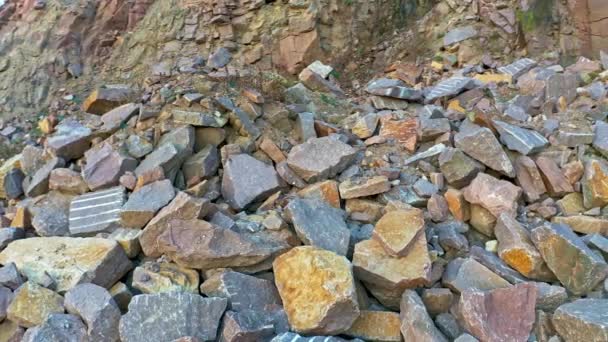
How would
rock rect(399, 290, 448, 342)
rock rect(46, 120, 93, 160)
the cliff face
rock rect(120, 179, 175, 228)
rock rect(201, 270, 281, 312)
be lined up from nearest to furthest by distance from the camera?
rock rect(399, 290, 448, 342) → rock rect(201, 270, 281, 312) → rock rect(120, 179, 175, 228) → rock rect(46, 120, 93, 160) → the cliff face

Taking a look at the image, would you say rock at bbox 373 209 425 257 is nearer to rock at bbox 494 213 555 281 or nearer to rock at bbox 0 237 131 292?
rock at bbox 494 213 555 281

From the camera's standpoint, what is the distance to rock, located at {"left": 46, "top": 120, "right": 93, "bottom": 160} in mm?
4332

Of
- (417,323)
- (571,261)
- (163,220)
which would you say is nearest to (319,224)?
(417,323)

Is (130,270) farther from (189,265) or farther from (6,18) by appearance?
(6,18)

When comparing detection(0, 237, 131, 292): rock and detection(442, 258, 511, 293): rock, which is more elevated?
detection(0, 237, 131, 292): rock

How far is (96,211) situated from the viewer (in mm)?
3754

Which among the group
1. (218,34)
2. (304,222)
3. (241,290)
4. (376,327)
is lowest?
(376,327)

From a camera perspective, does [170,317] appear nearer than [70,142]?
Yes

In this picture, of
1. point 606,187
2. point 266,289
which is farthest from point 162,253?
point 606,187

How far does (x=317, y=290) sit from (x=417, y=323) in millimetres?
604

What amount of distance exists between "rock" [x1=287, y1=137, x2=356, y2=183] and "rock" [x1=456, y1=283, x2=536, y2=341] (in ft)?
5.04

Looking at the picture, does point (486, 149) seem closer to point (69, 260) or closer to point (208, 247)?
point (208, 247)

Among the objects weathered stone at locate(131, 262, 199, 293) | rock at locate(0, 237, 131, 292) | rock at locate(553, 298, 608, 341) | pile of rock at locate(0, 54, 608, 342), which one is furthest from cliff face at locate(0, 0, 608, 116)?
rock at locate(553, 298, 608, 341)

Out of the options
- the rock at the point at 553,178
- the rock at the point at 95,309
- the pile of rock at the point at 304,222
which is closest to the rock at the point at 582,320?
the pile of rock at the point at 304,222
